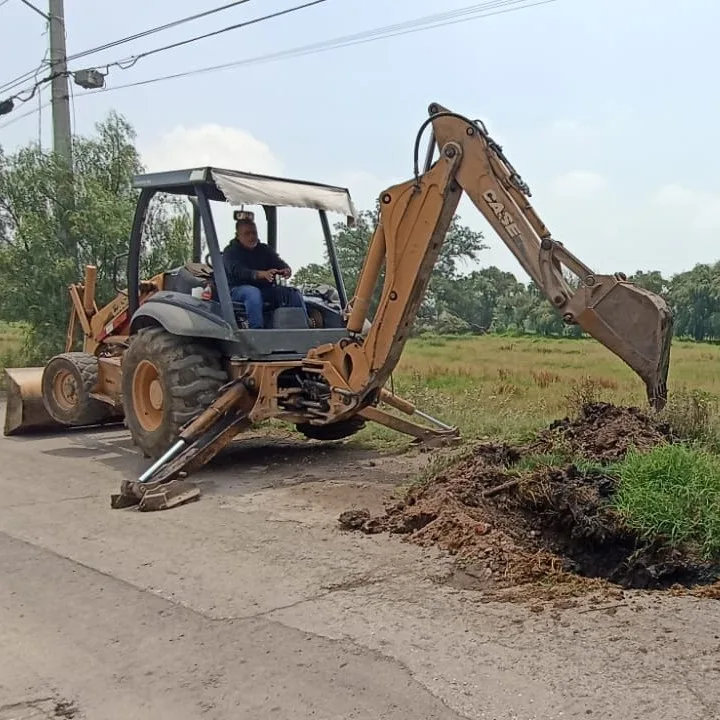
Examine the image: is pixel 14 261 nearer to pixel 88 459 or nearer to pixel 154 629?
pixel 88 459

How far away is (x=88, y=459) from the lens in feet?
30.3

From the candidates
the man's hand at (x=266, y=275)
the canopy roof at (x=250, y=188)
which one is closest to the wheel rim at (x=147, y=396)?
the man's hand at (x=266, y=275)

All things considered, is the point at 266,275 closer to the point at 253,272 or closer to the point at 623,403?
the point at 253,272

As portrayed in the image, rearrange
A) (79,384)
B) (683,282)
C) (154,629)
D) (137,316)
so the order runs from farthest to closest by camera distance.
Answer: (683,282) → (79,384) → (137,316) → (154,629)

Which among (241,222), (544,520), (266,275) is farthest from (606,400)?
(544,520)

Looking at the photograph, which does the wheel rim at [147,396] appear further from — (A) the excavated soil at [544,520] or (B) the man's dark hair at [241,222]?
(A) the excavated soil at [544,520]

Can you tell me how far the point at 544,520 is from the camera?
18.5 ft

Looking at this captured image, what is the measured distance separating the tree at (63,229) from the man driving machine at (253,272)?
7632 millimetres

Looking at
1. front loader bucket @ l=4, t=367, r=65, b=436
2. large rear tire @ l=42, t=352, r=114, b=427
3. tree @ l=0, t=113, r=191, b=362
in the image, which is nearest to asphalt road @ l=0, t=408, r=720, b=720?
large rear tire @ l=42, t=352, r=114, b=427

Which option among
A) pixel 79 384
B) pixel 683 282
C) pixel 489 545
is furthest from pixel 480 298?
pixel 489 545

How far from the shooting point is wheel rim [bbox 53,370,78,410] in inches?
415

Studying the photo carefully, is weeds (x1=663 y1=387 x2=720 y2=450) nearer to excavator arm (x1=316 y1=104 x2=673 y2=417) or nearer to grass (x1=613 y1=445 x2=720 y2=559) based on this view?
excavator arm (x1=316 y1=104 x2=673 y2=417)

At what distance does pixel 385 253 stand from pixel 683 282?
1895 inches

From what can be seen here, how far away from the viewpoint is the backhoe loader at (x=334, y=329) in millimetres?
6473
